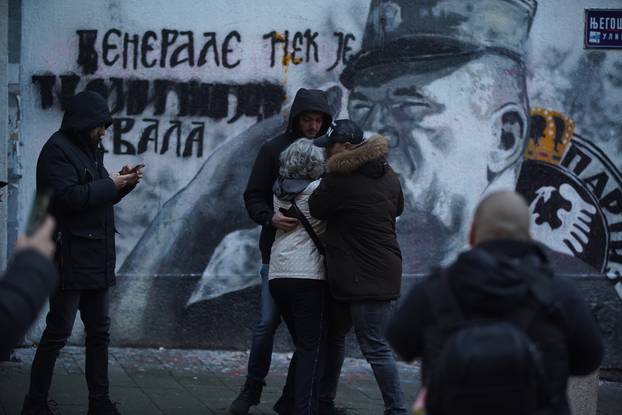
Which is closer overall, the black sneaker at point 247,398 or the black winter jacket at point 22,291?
the black winter jacket at point 22,291

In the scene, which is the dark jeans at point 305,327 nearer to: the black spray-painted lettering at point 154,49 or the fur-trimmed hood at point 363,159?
the fur-trimmed hood at point 363,159

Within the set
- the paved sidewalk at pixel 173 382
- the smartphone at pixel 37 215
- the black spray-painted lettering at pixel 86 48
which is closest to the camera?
the smartphone at pixel 37 215

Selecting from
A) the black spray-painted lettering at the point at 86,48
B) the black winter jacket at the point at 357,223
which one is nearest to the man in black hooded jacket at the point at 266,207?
the black winter jacket at the point at 357,223

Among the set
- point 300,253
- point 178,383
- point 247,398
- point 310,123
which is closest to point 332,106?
point 310,123

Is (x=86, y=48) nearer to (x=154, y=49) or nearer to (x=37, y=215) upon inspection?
(x=154, y=49)

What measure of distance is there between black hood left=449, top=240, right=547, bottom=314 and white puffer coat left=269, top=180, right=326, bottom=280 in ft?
7.76

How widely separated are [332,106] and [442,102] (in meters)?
0.82

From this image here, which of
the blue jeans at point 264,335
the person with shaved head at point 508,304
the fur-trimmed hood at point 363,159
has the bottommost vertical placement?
the blue jeans at point 264,335

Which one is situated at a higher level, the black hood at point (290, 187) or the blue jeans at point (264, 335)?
the black hood at point (290, 187)

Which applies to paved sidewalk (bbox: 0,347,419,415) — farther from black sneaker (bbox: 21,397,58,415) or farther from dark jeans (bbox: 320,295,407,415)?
dark jeans (bbox: 320,295,407,415)

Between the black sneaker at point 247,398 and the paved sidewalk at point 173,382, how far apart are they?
0.19 metres

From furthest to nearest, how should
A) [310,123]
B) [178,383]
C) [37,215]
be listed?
1. [178,383]
2. [310,123]
3. [37,215]

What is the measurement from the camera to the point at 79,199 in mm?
6090

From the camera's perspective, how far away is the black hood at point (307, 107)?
6691mm
